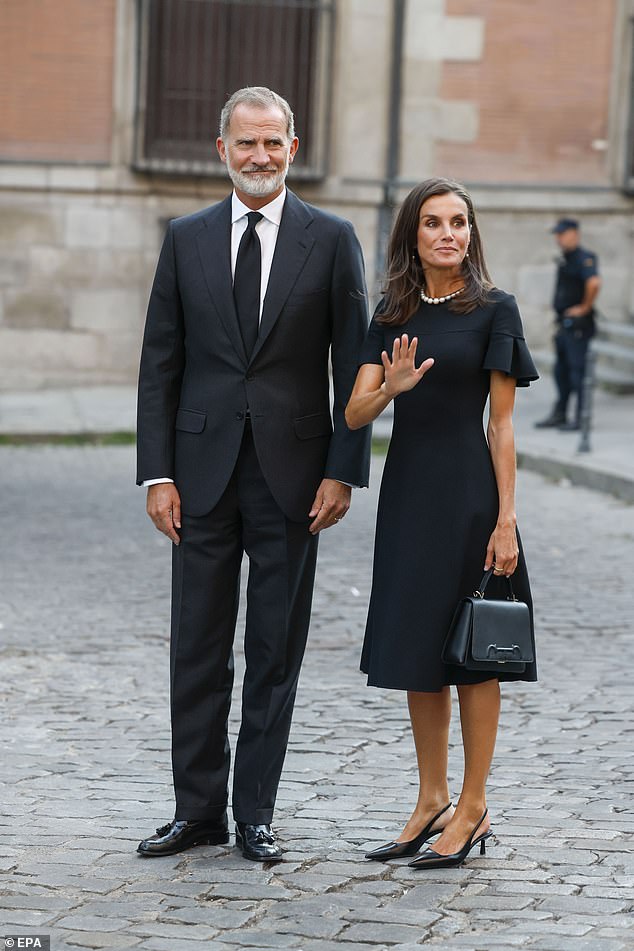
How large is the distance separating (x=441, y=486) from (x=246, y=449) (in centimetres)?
58

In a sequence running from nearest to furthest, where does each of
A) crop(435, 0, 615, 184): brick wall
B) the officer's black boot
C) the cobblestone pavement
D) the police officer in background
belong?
the cobblestone pavement → the police officer in background → the officer's black boot → crop(435, 0, 615, 184): brick wall

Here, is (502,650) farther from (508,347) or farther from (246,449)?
(246,449)

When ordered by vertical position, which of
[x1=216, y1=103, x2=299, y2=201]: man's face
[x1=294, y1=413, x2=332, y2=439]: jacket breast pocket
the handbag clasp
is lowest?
the handbag clasp

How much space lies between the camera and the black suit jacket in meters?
4.94

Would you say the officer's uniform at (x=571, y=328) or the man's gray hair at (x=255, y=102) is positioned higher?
the man's gray hair at (x=255, y=102)

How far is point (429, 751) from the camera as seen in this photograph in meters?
4.96

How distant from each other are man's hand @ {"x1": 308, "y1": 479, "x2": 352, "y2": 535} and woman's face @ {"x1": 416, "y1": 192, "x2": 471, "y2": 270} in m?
0.67

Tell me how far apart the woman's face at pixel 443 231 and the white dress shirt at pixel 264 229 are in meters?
0.45

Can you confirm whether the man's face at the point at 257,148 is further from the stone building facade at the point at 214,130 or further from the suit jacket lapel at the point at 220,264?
the stone building facade at the point at 214,130

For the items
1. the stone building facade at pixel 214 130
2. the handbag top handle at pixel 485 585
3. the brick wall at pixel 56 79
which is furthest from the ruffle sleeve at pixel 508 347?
the brick wall at pixel 56 79

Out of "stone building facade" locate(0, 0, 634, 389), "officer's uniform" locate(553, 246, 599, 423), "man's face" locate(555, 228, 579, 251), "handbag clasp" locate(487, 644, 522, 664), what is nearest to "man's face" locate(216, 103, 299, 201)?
"handbag clasp" locate(487, 644, 522, 664)

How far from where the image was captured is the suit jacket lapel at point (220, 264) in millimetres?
4938

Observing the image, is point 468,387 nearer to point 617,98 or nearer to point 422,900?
point 422,900

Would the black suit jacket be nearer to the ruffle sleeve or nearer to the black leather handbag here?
the ruffle sleeve
